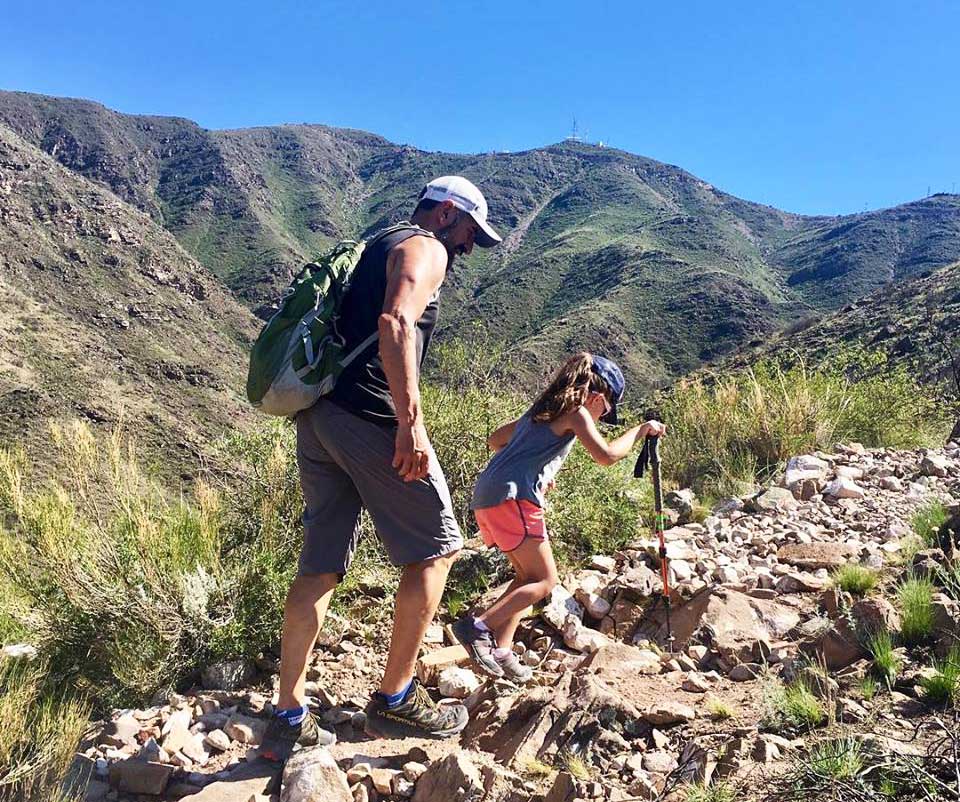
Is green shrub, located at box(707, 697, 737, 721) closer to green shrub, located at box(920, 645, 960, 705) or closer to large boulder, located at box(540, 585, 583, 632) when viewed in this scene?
green shrub, located at box(920, 645, 960, 705)

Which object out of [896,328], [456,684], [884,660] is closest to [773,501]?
[884,660]

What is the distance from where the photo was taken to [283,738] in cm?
246

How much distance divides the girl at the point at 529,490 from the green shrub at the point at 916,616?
46.1 inches

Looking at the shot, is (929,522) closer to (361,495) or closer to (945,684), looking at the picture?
(945,684)

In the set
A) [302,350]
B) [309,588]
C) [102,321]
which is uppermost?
[102,321]

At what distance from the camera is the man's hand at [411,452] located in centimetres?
228

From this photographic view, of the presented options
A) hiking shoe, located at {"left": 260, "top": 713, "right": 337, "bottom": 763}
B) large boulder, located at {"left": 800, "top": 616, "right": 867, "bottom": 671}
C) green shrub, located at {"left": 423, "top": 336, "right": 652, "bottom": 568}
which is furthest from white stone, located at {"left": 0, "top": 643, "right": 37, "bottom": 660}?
large boulder, located at {"left": 800, "top": 616, "right": 867, "bottom": 671}

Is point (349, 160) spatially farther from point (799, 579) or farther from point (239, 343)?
point (799, 579)

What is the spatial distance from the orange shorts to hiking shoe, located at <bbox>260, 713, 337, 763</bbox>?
1059 millimetres

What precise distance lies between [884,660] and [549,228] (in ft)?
317

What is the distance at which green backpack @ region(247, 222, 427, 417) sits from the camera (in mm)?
2400

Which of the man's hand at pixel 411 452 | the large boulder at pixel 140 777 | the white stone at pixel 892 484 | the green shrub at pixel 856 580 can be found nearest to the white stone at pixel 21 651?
the large boulder at pixel 140 777

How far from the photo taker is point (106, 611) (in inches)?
117

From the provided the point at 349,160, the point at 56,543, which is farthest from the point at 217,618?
→ the point at 349,160
